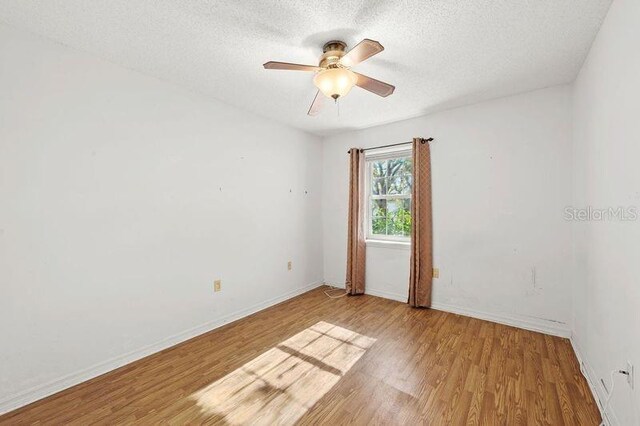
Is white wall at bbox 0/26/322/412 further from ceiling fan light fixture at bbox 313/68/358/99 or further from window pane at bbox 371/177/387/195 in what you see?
window pane at bbox 371/177/387/195

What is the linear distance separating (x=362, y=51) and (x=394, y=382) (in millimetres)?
2264

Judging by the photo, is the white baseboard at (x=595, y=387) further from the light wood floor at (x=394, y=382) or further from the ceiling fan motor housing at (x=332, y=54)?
the ceiling fan motor housing at (x=332, y=54)

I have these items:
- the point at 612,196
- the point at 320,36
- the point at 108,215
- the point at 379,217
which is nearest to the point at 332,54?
the point at 320,36

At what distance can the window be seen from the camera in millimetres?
3754

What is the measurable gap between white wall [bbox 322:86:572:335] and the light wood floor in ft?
1.16

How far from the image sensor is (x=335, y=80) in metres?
1.87

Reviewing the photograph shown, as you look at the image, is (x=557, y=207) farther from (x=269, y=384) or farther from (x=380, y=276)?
(x=269, y=384)

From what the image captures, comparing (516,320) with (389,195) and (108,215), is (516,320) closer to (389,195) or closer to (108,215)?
(389,195)

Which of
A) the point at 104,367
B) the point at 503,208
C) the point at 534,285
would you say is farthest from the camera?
the point at 503,208

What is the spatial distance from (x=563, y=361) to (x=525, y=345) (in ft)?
0.93

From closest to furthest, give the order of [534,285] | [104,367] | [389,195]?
[104,367] < [534,285] < [389,195]

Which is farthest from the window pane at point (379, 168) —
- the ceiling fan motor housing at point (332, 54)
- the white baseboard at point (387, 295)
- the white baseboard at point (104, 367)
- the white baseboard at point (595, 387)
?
the white baseboard at point (595, 387)

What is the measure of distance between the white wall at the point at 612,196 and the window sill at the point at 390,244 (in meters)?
1.73

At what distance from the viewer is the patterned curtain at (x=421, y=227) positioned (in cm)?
337
